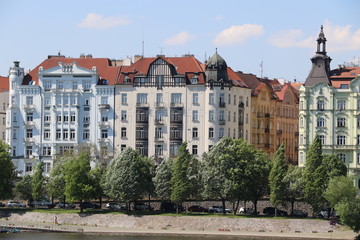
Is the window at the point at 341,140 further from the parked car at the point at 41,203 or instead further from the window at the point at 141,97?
the parked car at the point at 41,203

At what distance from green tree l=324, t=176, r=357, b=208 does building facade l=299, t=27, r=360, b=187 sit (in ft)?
88.7

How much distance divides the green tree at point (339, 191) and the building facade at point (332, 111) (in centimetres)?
2705

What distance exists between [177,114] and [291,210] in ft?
113

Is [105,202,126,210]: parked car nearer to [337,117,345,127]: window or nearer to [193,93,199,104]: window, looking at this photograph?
[193,93,199,104]: window

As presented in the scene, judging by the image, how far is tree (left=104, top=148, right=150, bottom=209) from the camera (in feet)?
561

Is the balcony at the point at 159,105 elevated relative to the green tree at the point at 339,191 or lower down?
elevated

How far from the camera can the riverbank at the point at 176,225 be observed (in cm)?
15838

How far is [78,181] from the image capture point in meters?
174

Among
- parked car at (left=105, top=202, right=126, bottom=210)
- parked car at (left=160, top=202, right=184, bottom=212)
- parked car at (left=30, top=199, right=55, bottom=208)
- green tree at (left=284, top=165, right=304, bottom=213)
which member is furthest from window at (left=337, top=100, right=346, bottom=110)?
parked car at (left=30, top=199, right=55, bottom=208)

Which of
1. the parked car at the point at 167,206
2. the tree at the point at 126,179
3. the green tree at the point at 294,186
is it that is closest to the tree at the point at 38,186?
the tree at the point at 126,179

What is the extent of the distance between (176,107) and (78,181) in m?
29.1

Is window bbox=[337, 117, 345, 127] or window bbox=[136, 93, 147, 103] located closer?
window bbox=[337, 117, 345, 127]

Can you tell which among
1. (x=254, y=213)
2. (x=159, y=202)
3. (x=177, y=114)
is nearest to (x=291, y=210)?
(x=254, y=213)

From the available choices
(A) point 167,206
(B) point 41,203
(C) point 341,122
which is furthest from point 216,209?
(B) point 41,203
